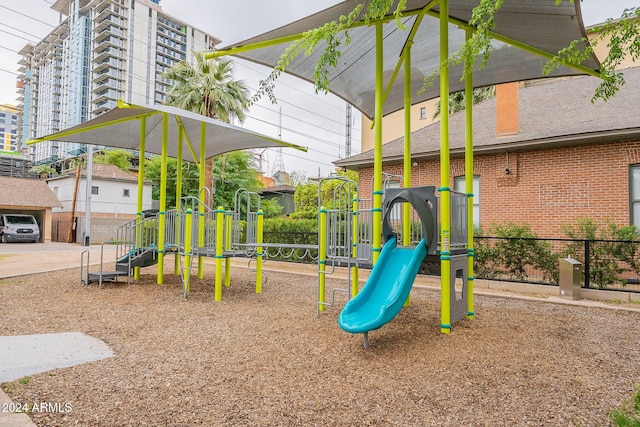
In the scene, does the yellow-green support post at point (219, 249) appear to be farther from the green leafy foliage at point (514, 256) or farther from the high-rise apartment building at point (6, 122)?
the high-rise apartment building at point (6, 122)

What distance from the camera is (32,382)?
366 cm

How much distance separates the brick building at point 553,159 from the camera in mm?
10500

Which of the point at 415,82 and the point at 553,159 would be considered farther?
the point at 553,159

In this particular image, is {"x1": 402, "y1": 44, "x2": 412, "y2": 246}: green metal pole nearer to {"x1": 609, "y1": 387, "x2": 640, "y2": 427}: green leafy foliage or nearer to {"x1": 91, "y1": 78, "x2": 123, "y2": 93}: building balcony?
{"x1": 609, "y1": 387, "x2": 640, "y2": 427}: green leafy foliage

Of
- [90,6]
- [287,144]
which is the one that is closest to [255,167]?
[287,144]

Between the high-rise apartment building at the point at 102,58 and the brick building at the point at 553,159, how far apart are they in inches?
2605

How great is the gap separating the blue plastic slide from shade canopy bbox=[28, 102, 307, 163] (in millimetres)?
5725

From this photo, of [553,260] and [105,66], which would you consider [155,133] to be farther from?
[105,66]

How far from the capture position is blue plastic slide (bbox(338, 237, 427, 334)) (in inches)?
183

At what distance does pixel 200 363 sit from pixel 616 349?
5.29 m

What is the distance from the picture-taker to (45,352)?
15.1 feet

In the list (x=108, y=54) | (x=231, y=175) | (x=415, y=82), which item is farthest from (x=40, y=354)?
(x=108, y=54)

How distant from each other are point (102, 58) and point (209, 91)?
6372cm

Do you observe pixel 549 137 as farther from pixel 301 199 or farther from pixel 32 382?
pixel 301 199
